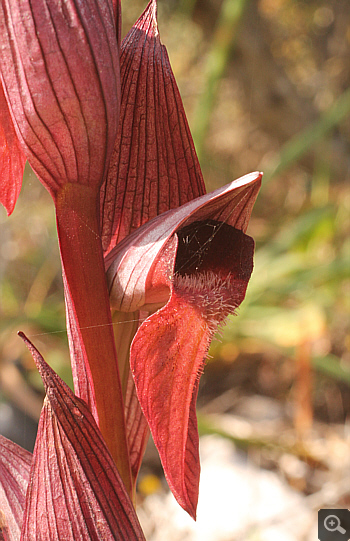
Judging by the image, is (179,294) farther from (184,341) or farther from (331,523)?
(331,523)

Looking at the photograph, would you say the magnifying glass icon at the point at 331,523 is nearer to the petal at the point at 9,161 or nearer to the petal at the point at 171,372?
the petal at the point at 171,372

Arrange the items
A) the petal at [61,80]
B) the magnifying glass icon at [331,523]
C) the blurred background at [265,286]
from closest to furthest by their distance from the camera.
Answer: the petal at [61,80] → the magnifying glass icon at [331,523] → the blurred background at [265,286]

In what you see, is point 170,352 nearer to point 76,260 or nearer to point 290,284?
point 76,260

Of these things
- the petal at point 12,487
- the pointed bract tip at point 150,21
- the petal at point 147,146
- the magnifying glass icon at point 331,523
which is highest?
the pointed bract tip at point 150,21

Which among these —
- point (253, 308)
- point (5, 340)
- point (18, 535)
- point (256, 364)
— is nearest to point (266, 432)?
point (256, 364)

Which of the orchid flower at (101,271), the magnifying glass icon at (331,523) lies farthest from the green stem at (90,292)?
the magnifying glass icon at (331,523)

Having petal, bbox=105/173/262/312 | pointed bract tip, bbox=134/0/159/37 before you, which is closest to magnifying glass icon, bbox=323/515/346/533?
petal, bbox=105/173/262/312

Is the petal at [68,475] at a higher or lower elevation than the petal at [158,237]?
lower
